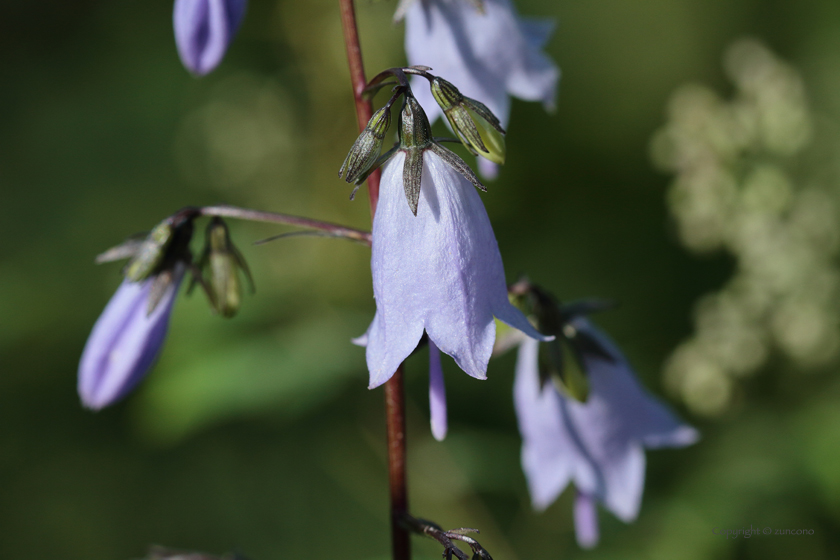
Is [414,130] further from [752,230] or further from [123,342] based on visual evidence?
[752,230]

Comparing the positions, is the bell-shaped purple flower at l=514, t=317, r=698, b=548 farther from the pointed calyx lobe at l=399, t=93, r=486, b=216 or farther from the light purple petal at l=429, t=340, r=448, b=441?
the pointed calyx lobe at l=399, t=93, r=486, b=216

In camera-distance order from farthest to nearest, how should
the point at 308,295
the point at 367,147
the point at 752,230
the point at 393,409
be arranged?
the point at 308,295 → the point at 752,230 → the point at 393,409 → the point at 367,147

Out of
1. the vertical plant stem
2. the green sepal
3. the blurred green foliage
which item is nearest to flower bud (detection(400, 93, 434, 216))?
the vertical plant stem

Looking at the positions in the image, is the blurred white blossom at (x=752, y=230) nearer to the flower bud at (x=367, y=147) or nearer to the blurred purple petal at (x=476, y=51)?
the blurred purple petal at (x=476, y=51)

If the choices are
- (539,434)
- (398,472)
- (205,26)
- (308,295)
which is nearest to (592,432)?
(539,434)

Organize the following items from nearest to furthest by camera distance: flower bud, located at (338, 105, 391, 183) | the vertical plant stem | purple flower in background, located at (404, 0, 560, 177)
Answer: flower bud, located at (338, 105, 391, 183), the vertical plant stem, purple flower in background, located at (404, 0, 560, 177)

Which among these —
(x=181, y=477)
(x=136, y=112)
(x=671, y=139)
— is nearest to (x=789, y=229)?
(x=671, y=139)
